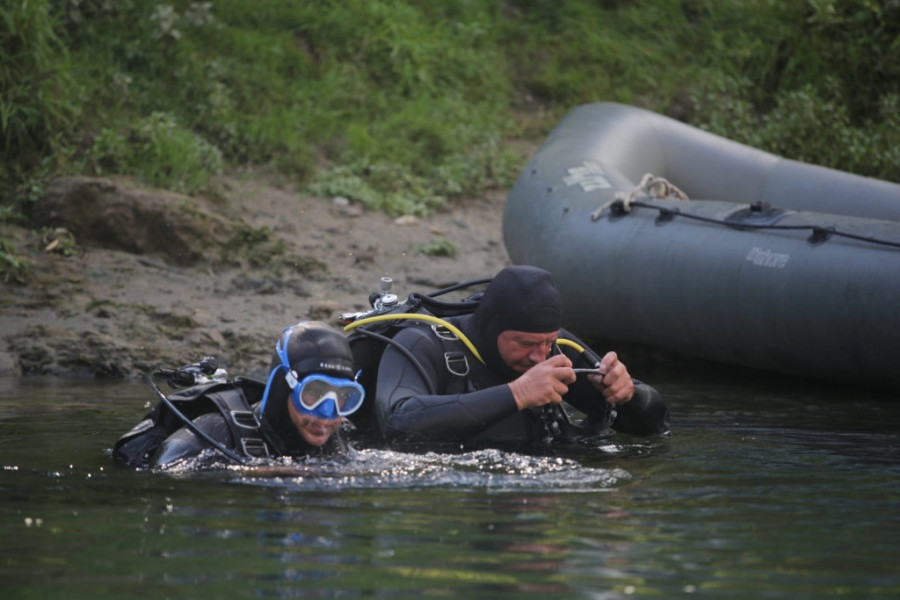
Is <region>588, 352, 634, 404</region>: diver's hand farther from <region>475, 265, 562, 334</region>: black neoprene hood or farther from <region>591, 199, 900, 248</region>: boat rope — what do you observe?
<region>591, 199, 900, 248</region>: boat rope

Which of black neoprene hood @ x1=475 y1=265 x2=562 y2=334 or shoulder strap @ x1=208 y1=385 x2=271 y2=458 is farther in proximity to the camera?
black neoprene hood @ x1=475 y1=265 x2=562 y2=334

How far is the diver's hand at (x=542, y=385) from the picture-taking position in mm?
4945

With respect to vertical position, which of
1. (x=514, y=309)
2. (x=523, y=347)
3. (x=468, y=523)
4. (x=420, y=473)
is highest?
(x=514, y=309)

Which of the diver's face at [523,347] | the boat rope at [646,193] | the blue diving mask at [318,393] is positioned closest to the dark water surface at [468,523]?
the blue diving mask at [318,393]

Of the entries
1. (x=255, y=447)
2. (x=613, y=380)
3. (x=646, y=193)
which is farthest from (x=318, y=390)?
(x=646, y=193)

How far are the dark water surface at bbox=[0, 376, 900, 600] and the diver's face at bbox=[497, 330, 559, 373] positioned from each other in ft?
1.36

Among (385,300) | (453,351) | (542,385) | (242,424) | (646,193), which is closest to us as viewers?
(242,424)

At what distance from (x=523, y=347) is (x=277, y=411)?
1093 mm

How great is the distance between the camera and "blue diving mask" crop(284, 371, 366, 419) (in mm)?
4496

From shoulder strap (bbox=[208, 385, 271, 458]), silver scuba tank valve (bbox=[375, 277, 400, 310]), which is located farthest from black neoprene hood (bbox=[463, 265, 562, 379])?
shoulder strap (bbox=[208, 385, 271, 458])

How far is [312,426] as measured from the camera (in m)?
4.55

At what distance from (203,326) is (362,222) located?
2.29m

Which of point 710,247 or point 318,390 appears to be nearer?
point 318,390

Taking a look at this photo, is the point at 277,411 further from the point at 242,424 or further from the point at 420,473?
the point at 420,473
